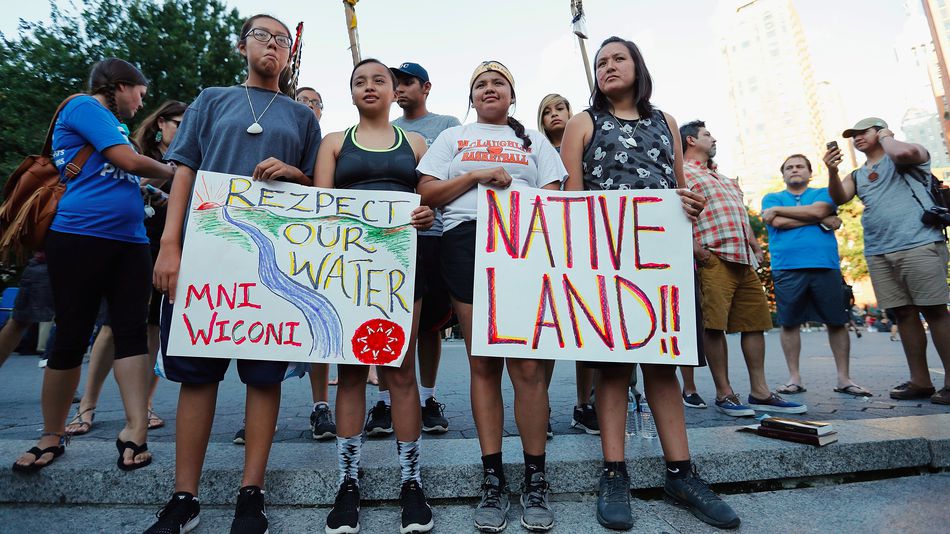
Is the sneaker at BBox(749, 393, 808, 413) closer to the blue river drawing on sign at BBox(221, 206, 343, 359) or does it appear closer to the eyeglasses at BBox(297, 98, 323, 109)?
the blue river drawing on sign at BBox(221, 206, 343, 359)

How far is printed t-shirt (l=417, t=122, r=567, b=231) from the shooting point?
221cm

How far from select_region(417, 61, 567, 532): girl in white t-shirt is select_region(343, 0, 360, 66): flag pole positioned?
6553 mm

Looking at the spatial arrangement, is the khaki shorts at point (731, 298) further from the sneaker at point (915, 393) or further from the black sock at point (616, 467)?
the black sock at point (616, 467)

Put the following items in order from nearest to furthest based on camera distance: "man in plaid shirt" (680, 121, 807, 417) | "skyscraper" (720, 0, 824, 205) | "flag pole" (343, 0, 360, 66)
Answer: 1. "man in plaid shirt" (680, 121, 807, 417)
2. "flag pole" (343, 0, 360, 66)
3. "skyscraper" (720, 0, 824, 205)

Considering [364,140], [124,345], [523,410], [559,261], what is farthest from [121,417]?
[559,261]

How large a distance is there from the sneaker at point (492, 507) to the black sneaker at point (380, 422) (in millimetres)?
992

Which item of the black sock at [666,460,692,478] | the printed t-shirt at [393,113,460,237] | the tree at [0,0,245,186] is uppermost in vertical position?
the tree at [0,0,245,186]

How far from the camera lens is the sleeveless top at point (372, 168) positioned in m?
2.19

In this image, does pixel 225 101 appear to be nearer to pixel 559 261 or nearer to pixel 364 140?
pixel 364 140

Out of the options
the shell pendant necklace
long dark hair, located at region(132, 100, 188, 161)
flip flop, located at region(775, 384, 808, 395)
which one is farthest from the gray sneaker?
flip flop, located at region(775, 384, 808, 395)

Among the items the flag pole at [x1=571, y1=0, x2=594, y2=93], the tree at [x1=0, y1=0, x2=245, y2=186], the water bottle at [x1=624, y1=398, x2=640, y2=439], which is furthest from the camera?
the tree at [x1=0, y1=0, x2=245, y2=186]

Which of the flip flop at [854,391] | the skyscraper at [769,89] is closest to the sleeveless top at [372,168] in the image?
the flip flop at [854,391]

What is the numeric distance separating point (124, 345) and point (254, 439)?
3.34ft

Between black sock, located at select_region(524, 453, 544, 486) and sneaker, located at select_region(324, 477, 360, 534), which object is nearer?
sneaker, located at select_region(324, 477, 360, 534)
